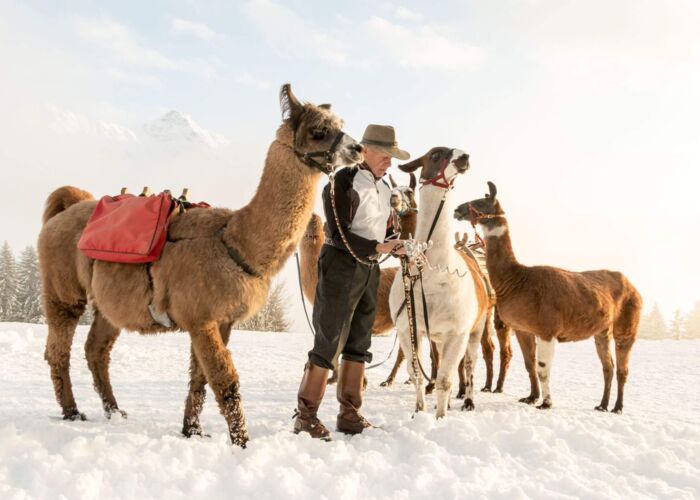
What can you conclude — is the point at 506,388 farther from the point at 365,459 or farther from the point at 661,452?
the point at 365,459

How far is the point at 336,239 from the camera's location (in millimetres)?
4055

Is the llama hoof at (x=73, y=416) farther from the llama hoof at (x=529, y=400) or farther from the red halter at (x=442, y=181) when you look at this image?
the llama hoof at (x=529, y=400)

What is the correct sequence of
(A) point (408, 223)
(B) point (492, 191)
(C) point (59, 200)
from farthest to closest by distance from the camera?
(B) point (492, 191) < (A) point (408, 223) < (C) point (59, 200)

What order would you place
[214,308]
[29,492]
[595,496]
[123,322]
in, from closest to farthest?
1. [29,492]
2. [595,496]
3. [214,308]
4. [123,322]

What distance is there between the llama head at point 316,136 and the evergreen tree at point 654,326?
34912 mm

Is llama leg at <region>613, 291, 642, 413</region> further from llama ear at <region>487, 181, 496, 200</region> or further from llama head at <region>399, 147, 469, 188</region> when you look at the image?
llama head at <region>399, 147, 469, 188</region>

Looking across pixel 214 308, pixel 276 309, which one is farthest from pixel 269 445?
pixel 276 309

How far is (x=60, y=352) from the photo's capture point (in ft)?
14.6

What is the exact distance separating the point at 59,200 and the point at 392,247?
3069 mm

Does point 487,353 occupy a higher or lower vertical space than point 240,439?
higher

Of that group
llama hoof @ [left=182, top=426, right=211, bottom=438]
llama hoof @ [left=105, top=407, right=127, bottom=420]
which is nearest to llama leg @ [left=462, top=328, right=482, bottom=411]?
llama hoof @ [left=182, top=426, right=211, bottom=438]

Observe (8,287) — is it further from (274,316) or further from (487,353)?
(487,353)

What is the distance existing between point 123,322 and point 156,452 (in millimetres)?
958

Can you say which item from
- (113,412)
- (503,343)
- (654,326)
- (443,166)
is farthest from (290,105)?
(654,326)
